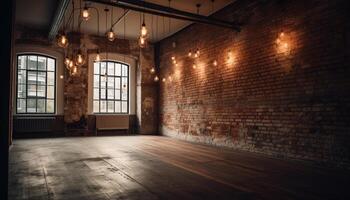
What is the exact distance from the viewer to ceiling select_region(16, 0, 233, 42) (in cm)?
738

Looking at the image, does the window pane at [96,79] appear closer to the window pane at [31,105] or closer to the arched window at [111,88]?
the arched window at [111,88]

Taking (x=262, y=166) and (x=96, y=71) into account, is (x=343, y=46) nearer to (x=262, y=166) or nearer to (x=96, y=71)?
(x=262, y=166)

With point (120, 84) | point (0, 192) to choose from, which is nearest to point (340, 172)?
point (0, 192)

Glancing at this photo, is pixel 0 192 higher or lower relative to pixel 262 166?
higher

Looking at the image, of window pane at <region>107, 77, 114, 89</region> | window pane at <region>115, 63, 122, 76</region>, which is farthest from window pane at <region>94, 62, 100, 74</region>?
window pane at <region>115, 63, 122, 76</region>

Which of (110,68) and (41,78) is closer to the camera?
(41,78)

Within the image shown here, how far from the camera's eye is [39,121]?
956 centimetres

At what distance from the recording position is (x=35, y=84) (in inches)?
388

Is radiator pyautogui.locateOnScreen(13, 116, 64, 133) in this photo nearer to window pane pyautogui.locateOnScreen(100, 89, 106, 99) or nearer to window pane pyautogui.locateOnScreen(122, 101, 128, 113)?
window pane pyautogui.locateOnScreen(100, 89, 106, 99)

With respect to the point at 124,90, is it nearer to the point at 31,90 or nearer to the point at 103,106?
the point at 103,106

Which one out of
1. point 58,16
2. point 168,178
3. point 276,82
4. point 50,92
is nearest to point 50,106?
point 50,92

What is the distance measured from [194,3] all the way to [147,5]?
195 centimetres

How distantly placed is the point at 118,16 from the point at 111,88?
3487mm

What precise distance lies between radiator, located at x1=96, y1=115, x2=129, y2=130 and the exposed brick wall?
122 inches
